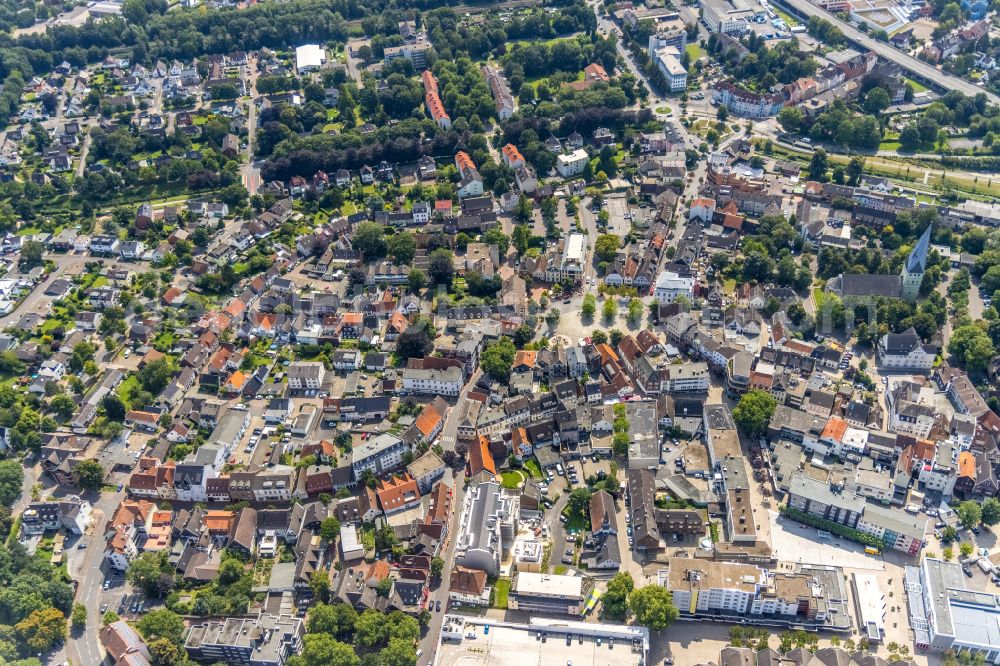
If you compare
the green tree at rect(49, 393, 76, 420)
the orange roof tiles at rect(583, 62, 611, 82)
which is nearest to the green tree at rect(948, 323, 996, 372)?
the orange roof tiles at rect(583, 62, 611, 82)

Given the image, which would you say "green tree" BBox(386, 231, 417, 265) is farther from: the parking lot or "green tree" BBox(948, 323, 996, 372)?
"green tree" BBox(948, 323, 996, 372)

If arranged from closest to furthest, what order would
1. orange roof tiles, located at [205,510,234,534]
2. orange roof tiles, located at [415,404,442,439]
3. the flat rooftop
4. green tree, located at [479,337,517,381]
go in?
the flat rooftop
orange roof tiles, located at [205,510,234,534]
orange roof tiles, located at [415,404,442,439]
green tree, located at [479,337,517,381]

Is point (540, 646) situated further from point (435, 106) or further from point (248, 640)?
point (435, 106)

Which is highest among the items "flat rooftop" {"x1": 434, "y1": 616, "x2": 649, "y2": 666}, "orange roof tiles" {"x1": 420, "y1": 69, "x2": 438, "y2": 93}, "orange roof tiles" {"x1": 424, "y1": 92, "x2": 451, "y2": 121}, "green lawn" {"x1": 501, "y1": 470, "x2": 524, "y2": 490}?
"orange roof tiles" {"x1": 420, "y1": 69, "x2": 438, "y2": 93}

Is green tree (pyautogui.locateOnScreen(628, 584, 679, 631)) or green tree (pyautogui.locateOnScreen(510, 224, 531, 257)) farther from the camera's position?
green tree (pyautogui.locateOnScreen(510, 224, 531, 257))

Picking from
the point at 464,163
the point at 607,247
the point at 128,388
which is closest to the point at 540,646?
the point at 607,247

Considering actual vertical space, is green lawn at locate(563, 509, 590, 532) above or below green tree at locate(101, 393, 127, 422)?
below
